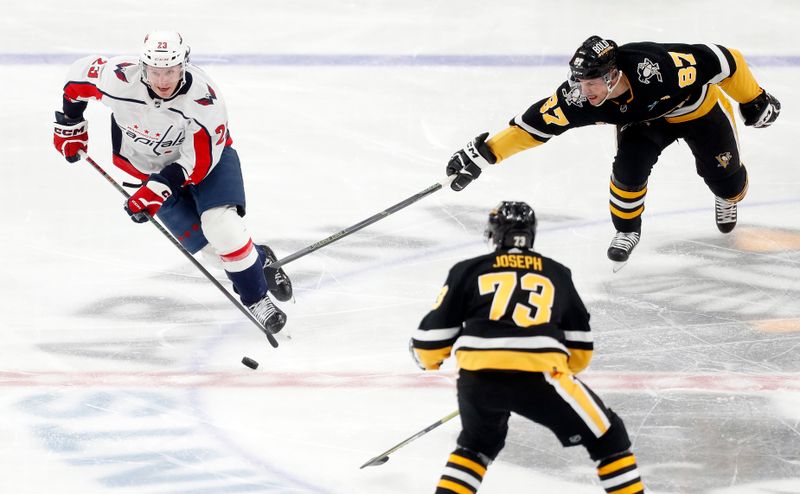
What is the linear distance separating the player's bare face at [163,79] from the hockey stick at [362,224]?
2.63 feet

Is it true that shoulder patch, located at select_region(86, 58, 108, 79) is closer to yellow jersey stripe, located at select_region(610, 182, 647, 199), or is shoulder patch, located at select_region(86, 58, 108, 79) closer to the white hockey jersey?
the white hockey jersey

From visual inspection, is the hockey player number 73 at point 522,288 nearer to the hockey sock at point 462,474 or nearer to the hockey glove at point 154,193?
the hockey sock at point 462,474

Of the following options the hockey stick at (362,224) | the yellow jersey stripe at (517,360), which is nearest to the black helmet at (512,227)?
the yellow jersey stripe at (517,360)

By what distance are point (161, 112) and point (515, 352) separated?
1.65m

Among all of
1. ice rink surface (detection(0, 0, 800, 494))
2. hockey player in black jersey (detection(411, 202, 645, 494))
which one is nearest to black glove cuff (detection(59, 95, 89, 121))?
ice rink surface (detection(0, 0, 800, 494))

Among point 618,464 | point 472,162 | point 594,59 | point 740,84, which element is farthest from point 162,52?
point 740,84

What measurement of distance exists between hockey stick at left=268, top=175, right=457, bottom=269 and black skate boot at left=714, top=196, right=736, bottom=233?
3.64 ft

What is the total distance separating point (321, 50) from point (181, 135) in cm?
241

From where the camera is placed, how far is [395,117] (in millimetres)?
5535

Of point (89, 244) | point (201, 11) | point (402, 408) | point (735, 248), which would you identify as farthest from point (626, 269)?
point (201, 11)

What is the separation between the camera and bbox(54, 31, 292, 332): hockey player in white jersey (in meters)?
3.78

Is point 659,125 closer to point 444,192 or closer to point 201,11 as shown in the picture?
point 444,192

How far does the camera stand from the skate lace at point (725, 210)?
4539 mm

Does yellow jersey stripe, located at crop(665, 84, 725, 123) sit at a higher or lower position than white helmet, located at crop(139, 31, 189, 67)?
lower
